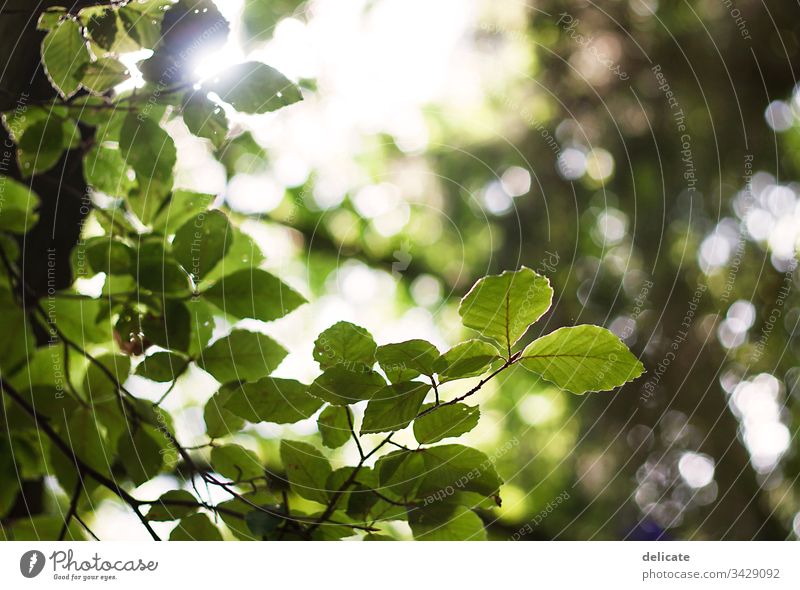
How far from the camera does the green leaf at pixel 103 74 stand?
22.3 inches

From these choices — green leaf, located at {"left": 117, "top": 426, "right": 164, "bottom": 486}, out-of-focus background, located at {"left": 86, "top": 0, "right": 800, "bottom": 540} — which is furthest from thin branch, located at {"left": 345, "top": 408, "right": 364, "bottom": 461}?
out-of-focus background, located at {"left": 86, "top": 0, "right": 800, "bottom": 540}

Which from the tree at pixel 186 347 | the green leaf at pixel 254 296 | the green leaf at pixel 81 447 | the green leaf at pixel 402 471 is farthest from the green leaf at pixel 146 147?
the green leaf at pixel 402 471

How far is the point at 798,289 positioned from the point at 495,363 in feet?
4.06

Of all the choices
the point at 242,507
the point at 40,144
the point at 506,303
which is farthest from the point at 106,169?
the point at 506,303

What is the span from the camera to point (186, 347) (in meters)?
0.55

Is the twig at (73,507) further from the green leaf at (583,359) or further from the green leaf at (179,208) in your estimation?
the green leaf at (583,359)

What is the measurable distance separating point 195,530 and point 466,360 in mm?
304

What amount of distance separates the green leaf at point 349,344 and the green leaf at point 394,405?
0.9 inches

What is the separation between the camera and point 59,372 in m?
0.63

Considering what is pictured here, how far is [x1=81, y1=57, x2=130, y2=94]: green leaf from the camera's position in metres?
0.57

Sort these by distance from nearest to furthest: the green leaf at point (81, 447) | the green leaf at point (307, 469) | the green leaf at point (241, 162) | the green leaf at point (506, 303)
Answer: the green leaf at point (506, 303) < the green leaf at point (307, 469) < the green leaf at point (81, 447) < the green leaf at point (241, 162)

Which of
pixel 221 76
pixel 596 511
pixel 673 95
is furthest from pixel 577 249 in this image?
pixel 221 76

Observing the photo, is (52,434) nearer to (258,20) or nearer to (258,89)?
(258,89)
